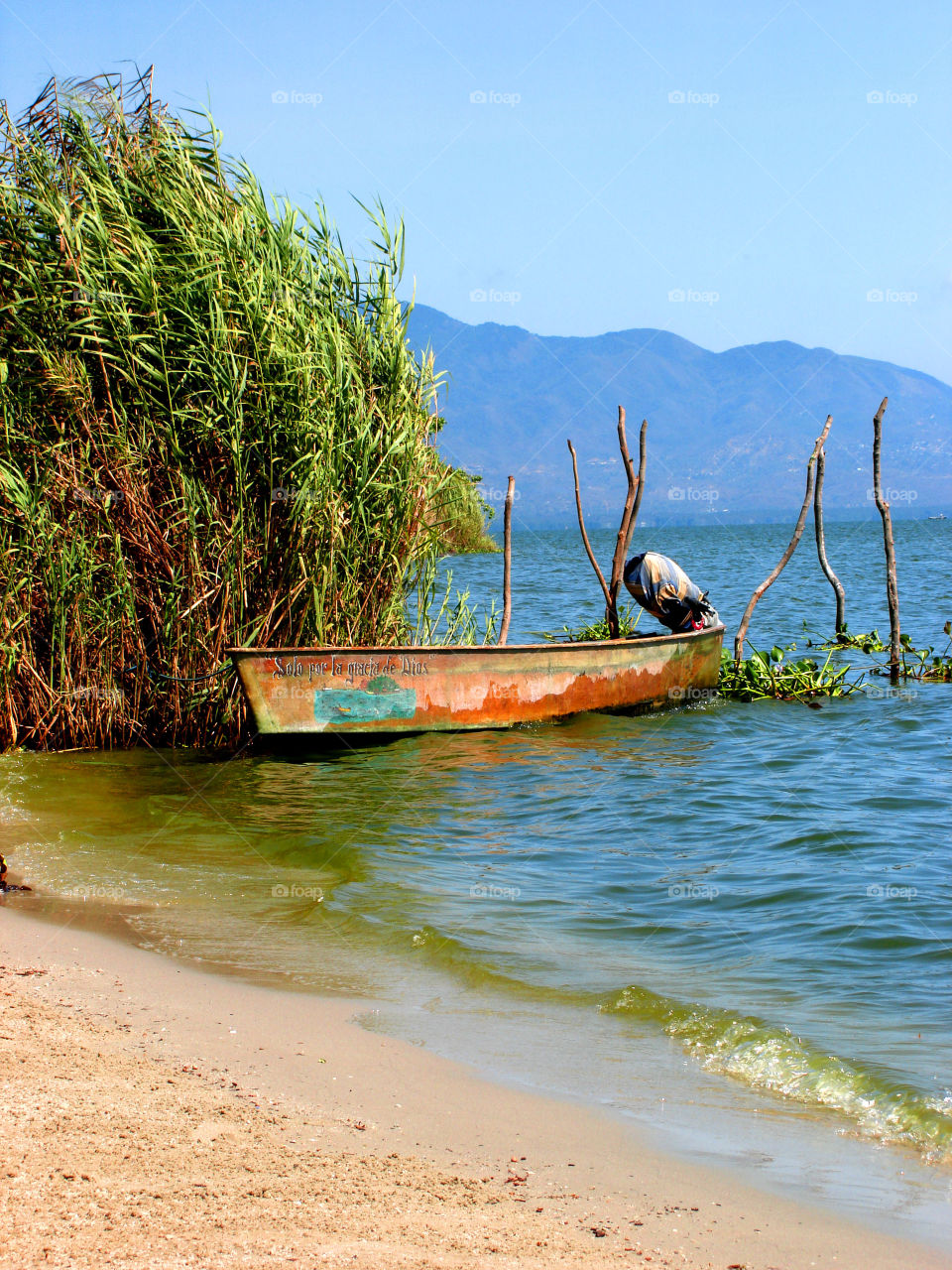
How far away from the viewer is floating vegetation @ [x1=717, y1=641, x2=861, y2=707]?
13227 millimetres

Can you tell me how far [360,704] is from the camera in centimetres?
977

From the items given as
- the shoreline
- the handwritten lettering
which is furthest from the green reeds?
the shoreline

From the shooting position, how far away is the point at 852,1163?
11.8 feet

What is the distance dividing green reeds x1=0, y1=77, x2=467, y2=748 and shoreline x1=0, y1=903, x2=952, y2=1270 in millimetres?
4955

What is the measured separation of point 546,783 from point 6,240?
641 centimetres

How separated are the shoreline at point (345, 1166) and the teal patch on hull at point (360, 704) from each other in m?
5.01

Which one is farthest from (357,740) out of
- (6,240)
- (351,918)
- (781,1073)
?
(781,1073)

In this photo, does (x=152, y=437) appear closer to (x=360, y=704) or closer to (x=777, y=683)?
(x=360, y=704)

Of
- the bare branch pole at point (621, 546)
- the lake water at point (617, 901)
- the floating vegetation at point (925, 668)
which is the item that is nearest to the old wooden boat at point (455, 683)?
the lake water at point (617, 901)

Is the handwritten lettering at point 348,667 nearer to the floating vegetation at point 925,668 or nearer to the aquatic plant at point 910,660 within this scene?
the aquatic plant at point 910,660

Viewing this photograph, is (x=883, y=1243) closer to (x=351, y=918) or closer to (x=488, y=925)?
(x=488, y=925)

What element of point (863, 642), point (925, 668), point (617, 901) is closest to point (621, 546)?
point (925, 668)

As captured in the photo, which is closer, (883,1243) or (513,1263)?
(513,1263)

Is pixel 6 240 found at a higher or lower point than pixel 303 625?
higher
